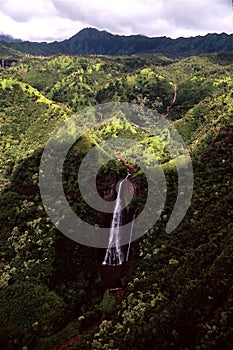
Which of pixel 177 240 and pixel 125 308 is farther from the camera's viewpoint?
pixel 177 240

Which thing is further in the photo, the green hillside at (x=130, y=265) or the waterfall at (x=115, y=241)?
the waterfall at (x=115, y=241)

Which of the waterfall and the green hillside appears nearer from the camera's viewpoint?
the green hillside

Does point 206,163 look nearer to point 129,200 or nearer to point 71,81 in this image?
point 129,200

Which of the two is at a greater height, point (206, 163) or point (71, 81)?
point (71, 81)

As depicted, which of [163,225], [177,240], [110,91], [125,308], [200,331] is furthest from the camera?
[110,91]

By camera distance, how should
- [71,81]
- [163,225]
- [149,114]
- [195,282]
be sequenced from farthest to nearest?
[71,81] → [149,114] → [163,225] → [195,282]

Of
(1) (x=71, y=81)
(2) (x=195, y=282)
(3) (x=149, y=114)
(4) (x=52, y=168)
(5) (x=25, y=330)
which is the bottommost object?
(5) (x=25, y=330)

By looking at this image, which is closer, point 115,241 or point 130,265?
point 130,265

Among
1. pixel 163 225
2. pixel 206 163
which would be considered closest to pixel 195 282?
pixel 163 225
